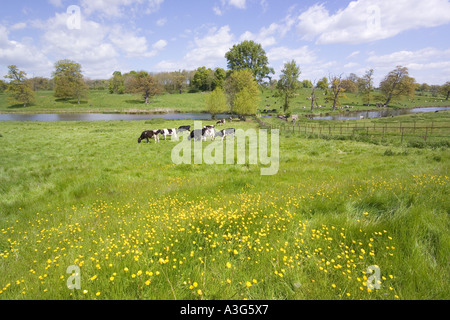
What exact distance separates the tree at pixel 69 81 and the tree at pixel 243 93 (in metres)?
68.4

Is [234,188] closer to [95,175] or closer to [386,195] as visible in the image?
[386,195]

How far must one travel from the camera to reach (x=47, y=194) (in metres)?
8.07

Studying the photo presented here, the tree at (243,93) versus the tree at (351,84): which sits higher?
the tree at (351,84)

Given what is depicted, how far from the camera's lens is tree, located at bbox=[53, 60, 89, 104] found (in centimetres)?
8456

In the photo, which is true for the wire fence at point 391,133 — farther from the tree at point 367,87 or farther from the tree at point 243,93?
the tree at point 367,87

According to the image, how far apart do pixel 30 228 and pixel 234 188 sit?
19.6ft

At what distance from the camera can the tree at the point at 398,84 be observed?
71887mm

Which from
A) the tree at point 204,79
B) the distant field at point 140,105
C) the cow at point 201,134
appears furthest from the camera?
the tree at point 204,79

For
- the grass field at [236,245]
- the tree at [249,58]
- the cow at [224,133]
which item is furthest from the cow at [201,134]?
the tree at [249,58]

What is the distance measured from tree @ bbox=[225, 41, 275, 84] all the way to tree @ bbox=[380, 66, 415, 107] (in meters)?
43.9

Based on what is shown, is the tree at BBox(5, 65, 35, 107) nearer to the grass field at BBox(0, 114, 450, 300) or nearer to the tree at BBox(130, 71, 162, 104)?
the tree at BBox(130, 71, 162, 104)

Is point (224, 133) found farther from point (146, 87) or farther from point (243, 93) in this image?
point (146, 87)

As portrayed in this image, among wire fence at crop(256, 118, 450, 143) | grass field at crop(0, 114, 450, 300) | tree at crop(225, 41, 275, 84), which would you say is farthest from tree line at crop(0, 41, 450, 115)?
grass field at crop(0, 114, 450, 300)

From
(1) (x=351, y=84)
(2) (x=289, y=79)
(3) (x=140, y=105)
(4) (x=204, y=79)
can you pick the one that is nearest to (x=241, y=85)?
(2) (x=289, y=79)
